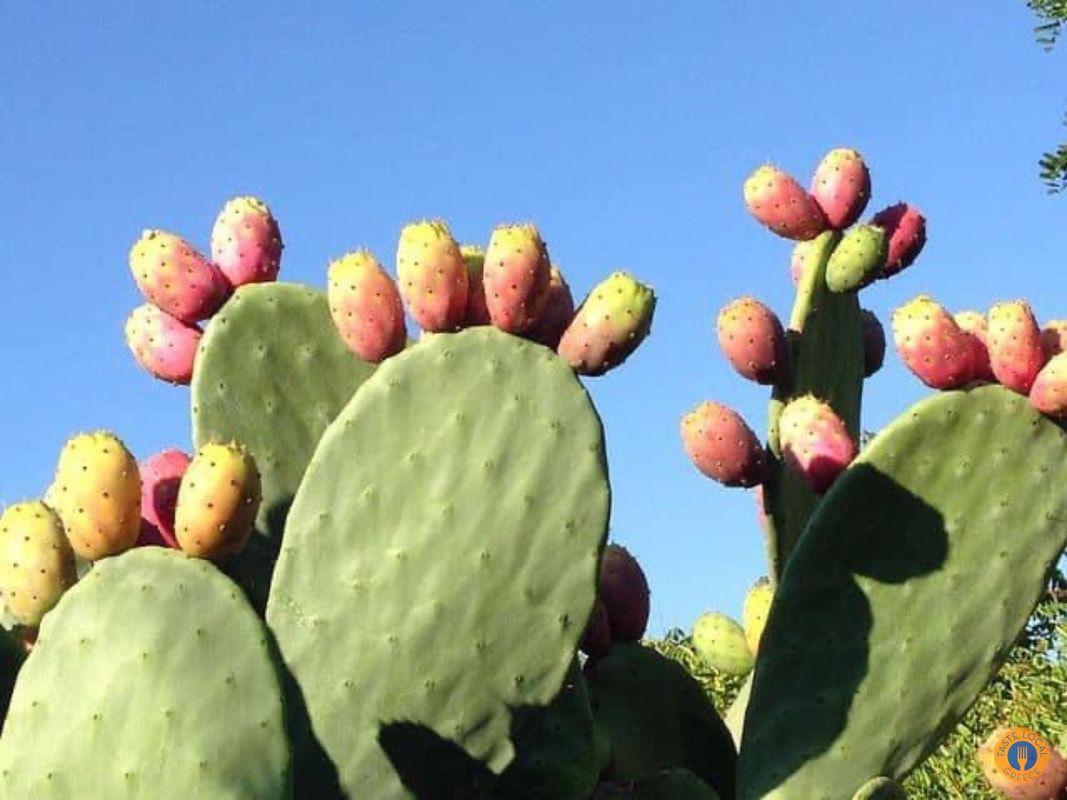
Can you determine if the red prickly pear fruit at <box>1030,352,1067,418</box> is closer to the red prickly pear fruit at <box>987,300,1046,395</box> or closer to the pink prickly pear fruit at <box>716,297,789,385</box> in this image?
the red prickly pear fruit at <box>987,300,1046,395</box>

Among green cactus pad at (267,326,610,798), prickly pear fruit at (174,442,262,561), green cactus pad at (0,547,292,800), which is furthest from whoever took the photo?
green cactus pad at (267,326,610,798)

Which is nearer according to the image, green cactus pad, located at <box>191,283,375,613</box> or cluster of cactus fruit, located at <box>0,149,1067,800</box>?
cluster of cactus fruit, located at <box>0,149,1067,800</box>

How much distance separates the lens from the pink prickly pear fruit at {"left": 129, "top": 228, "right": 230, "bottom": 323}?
3.40 meters

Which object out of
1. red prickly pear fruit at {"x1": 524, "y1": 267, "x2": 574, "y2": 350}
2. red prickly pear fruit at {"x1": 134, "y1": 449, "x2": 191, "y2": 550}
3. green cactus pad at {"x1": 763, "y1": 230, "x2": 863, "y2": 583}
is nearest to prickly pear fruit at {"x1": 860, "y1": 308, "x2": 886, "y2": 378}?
green cactus pad at {"x1": 763, "y1": 230, "x2": 863, "y2": 583}

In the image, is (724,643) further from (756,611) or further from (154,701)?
(154,701)

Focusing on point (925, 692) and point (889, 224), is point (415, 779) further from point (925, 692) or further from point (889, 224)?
point (889, 224)

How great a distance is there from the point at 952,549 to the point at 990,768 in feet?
1.22

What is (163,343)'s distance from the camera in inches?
137

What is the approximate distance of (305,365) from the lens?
11.2 ft

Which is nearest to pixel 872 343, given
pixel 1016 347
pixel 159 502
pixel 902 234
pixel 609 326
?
pixel 902 234

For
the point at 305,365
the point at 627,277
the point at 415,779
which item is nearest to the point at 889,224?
the point at 627,277

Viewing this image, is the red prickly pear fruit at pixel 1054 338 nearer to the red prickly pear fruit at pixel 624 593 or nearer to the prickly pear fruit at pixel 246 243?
the red prickly pear fruit at pixel 624 593

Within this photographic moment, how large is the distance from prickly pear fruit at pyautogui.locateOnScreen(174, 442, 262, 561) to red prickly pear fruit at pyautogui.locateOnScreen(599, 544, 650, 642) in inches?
39.5

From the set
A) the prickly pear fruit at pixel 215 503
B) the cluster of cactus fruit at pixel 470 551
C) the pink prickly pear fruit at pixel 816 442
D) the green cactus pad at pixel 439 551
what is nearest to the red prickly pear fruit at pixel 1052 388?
the cluster of cactus fruit at pixel 470 551
